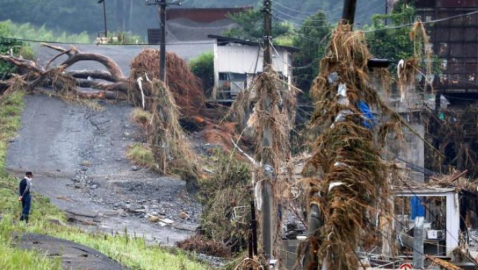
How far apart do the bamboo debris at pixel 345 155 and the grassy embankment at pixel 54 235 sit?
560 cm

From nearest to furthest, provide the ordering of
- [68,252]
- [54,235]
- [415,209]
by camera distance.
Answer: [68,252]
[415,209]
[54,235]

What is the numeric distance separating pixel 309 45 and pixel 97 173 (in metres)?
15.8

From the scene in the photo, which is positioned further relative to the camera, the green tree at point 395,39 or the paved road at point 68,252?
the green tree at point 395,39

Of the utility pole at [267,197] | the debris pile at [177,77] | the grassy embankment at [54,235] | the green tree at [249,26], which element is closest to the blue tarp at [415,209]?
the utility pole at [267,197]

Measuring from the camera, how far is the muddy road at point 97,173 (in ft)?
101

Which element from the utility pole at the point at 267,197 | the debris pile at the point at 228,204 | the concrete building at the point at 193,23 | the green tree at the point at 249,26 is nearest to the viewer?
the utility pole at the point at 267,197

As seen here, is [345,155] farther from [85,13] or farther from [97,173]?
[85,13]

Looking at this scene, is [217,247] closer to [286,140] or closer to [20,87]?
[286,140]

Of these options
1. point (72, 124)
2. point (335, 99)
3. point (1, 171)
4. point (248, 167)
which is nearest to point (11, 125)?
point (72, 124)

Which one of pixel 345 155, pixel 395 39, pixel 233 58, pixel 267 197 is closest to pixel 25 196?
pixel 267 197

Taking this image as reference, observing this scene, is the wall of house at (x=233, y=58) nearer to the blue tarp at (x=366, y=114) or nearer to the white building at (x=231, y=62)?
the white building at (x=231, y=62)

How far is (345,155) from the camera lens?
11172mm

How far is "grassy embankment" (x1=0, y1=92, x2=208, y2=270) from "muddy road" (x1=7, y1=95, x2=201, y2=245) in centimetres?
127

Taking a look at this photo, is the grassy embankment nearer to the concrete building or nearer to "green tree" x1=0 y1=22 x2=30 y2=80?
"green tree" x1=0 y1=22 x2=30 y2=80
